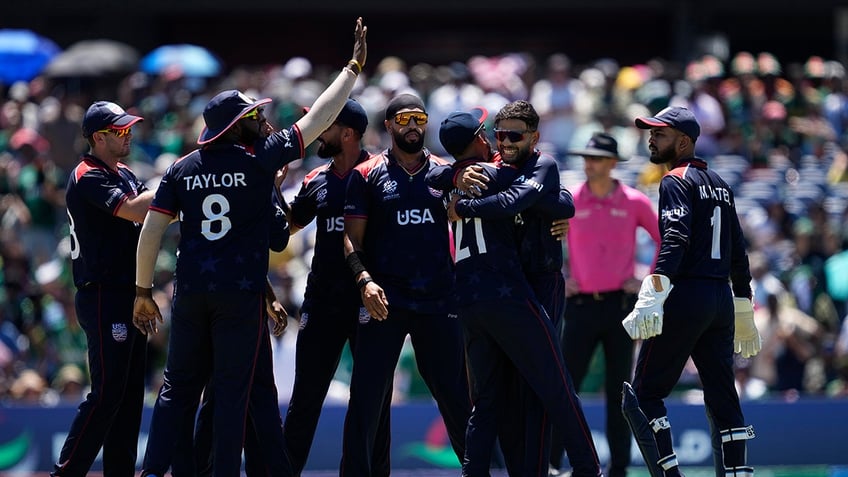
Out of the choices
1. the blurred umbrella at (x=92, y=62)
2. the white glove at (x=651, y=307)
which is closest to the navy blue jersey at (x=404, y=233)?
the white glove at (x=651, y=307)

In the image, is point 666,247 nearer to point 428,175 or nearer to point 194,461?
point 428,175

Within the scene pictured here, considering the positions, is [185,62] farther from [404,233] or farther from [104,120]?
[404,233]

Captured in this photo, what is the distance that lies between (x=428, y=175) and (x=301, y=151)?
29.4 inches

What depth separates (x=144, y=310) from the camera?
23.4 ft

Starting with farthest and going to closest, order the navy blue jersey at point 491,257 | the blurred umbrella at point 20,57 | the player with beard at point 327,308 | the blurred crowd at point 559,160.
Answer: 1. the blurred umbrella at point 20,57
2. the blurred crowd at point 559,160
3. the player with beard at point 327,308
4. the navy blue jersey at point 491,257

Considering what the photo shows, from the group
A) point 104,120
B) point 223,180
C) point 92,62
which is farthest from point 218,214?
point 92,62

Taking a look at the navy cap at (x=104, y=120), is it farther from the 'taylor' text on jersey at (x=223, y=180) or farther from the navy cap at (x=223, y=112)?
the 'taylor' text on jersey at (x=223, y=180)

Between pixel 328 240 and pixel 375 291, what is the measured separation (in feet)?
2.35

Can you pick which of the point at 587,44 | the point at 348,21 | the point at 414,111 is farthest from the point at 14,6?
the point at 414,111

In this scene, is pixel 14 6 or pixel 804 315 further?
pixel 14 6

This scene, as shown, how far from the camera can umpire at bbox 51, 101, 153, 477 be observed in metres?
7.39

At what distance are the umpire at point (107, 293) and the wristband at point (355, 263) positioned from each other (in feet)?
3.70

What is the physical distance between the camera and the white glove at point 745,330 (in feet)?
25.7

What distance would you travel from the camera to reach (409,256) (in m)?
7.56
